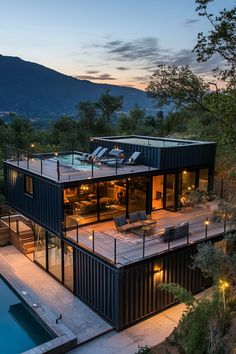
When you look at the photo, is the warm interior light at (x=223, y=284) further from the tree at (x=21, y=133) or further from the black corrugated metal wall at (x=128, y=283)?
the tree at (x=21, y=133)

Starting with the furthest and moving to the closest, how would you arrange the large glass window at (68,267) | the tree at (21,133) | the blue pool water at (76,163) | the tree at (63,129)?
1. the tree at (63,129)
2. the tree at (21,133)
3. the blue pool water at (76,163)
4. the large glass window at (68,267)

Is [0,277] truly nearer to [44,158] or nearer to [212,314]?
[44,158]

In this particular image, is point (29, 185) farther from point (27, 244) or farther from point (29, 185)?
point (27, 244)

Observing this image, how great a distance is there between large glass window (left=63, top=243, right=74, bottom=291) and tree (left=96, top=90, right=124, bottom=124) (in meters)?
27.8

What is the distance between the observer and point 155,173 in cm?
1366

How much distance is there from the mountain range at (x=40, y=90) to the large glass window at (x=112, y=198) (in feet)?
217

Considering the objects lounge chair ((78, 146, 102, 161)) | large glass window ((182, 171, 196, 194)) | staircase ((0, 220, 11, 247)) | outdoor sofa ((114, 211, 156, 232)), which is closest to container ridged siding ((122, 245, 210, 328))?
outdoor sofa ((114, 211, 156, 232))

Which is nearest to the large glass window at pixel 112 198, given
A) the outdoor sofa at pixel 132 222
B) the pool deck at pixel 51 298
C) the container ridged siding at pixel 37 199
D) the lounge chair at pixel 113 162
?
the outdoor sofa at pixel 132 222

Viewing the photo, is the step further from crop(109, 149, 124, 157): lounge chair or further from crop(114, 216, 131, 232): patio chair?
crop(109, 149, 124, 157): lounge chair

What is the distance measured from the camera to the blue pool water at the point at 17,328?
930 cm

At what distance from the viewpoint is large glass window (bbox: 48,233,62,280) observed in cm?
1176

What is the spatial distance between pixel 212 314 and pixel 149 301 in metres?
2.83

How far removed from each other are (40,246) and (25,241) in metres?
1.36

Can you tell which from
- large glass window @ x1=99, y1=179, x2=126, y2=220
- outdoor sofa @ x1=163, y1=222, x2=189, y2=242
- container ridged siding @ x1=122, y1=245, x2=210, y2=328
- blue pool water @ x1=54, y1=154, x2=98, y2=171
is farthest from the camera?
blue pool water @ x1=54, y1=154, x2=98, y2=171
